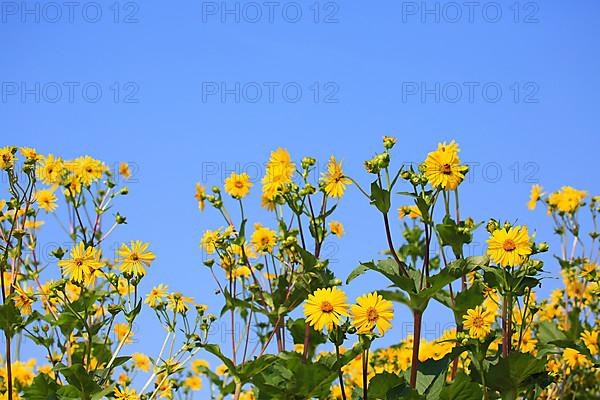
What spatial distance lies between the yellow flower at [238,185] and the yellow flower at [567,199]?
2955 millimetres

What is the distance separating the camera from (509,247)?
313cm

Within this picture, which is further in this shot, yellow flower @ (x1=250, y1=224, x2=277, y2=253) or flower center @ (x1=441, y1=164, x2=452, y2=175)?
yellow flower @ (x1=250, y1=224, x2=277, y2=253)

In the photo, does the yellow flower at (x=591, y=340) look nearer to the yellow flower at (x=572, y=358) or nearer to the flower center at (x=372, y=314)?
the yellow flower at (x=572, y=358)

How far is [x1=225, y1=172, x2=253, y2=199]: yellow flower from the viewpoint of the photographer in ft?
13.9

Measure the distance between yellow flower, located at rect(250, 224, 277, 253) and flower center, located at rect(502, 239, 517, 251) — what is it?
1274 mm

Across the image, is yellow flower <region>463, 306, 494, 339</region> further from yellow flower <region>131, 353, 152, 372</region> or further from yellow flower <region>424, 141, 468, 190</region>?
yellow flower <region>131, 353, 152, 372</region>

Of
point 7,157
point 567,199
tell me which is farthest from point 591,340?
point 7,157

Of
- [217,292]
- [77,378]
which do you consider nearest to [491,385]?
[217,292]

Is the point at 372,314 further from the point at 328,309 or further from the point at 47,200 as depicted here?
the point at 47,200

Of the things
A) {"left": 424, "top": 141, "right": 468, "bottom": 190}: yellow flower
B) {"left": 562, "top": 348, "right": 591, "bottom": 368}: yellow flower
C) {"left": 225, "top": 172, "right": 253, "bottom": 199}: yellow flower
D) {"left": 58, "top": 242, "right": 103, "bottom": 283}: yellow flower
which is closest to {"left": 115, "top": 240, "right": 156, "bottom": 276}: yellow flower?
{"left": 58, "top": 242, "right": 103, "bottom": 283}: yellow flower

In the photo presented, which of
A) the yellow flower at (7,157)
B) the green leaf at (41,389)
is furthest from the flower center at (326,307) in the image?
the yellow flower at (7,157)

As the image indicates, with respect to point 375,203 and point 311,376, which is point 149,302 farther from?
point 375,203

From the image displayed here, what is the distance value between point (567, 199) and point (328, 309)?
3.66 meters

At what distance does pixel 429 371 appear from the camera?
3189 mm
